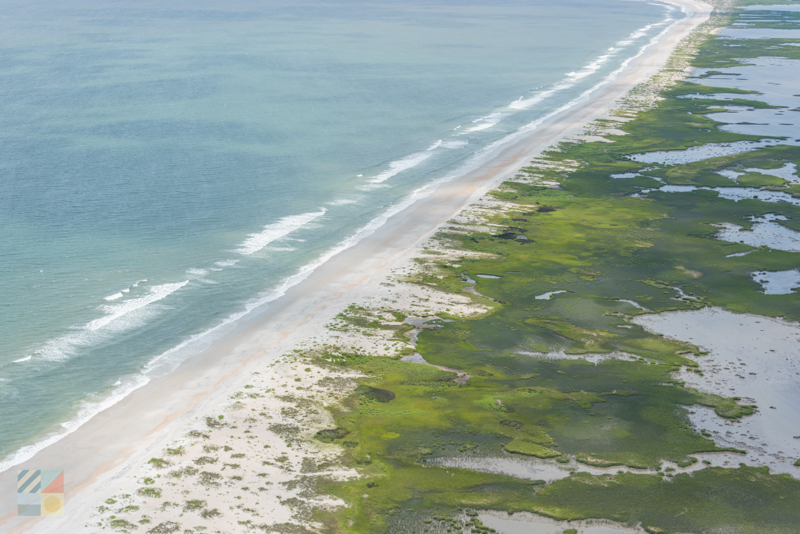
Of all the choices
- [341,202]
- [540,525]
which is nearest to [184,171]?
[341,202]

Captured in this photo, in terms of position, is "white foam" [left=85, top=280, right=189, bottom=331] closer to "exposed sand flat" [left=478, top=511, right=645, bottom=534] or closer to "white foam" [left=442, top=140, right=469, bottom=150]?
"exposed sand flat" [left=478, top=511, right=645, bottom=534]

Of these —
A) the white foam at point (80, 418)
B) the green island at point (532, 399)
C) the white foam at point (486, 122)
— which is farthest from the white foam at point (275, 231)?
the white foam at point (486, 122)

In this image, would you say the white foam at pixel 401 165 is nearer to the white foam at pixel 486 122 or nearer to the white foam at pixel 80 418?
the white foam at pixel 486 122

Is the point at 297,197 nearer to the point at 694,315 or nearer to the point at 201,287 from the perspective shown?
the point at 201,287

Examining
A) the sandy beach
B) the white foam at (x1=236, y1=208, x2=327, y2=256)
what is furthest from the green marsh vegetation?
the white foam at (x1=236, y1=208, x2=327, y2=256)

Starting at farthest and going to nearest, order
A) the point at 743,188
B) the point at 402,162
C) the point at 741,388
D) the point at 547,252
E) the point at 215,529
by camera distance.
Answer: the point at 402,162
the point at 743,188
the point at 547,252
the point at 741,388
the point at 215,529

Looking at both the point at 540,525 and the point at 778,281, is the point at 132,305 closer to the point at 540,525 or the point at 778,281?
the point at 540,525

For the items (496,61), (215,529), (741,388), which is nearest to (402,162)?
(741,388)
